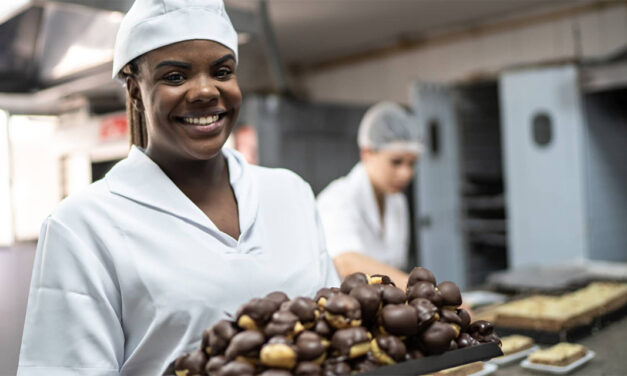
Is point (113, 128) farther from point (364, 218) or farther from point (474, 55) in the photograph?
point (474, 55)

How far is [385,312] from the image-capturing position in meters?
0.92

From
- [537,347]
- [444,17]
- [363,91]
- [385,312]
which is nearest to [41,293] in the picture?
[385,312]

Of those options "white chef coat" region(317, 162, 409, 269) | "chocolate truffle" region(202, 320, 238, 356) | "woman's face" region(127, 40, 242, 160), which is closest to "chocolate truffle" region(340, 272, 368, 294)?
"chocolate truffle" region(202, 320, 238, 356)

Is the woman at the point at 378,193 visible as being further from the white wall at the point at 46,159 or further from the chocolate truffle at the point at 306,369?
the chocolate truffle at the point at 306,369

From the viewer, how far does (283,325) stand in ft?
2.77

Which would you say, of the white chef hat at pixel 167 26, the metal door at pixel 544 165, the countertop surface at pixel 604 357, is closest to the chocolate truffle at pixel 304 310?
the white chef hat at pixel 167 26

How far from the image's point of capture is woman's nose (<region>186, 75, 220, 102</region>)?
41.5 inches

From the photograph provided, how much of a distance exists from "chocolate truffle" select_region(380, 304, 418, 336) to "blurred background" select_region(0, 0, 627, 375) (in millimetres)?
1484

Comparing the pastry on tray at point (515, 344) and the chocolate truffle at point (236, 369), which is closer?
the chocolate truffle at point (236, 369)

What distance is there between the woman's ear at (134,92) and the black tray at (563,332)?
1.51 meters

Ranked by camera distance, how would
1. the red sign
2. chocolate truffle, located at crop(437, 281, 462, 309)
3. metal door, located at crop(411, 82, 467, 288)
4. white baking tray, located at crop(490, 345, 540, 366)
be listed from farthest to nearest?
1. metal door, located at crop(411, 82, 467, 288)
2. the red sign
3. white baking tray, located at crop(490, 345, 540, 366)
4. chocolate truffle, located at crop(437, 281, 462, 309)

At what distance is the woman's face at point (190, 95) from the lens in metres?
1.06

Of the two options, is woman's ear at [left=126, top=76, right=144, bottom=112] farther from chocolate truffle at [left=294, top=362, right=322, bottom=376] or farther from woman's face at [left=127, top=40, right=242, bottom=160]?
chocolate truffle at [left=294, top=362, right=322, bottom=376]

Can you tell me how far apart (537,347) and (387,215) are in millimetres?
1198
